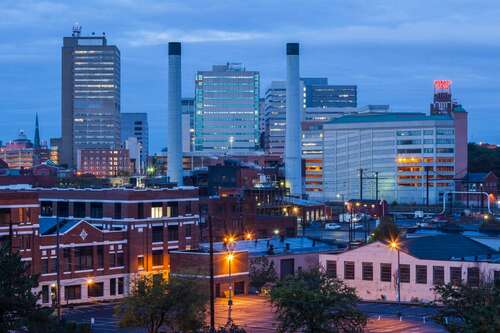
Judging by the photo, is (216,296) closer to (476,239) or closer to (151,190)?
(151,190)

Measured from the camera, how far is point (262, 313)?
2549 inches

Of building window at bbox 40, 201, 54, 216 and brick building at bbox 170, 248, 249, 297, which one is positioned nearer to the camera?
brick building at bbox 170, 248, 249, 297

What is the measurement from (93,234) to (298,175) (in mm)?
112248

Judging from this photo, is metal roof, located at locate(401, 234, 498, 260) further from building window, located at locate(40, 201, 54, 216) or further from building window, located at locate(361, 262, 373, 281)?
building window, located at locate(40, 201, 54, 216)

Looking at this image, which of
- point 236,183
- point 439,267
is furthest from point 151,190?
point 236,183

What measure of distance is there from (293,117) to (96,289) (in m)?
109

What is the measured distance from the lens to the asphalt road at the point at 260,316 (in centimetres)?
5778

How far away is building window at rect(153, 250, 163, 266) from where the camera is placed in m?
80.0

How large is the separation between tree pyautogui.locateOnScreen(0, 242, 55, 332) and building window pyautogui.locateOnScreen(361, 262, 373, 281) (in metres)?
35.8

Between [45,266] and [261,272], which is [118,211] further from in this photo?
[261,272]

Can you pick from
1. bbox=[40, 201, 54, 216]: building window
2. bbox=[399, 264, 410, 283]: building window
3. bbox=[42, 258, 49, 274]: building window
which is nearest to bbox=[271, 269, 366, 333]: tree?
bbox=[399, 264, 410, 283]: building window

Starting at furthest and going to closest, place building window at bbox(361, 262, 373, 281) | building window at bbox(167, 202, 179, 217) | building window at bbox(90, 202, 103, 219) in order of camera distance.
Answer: building window at bbox(167, 202, 179, 217), building window at bbox(90, 202, 103, 219), building window at bbox(361, 262, 373, 281)

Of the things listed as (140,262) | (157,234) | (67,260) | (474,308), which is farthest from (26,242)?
(474,308)

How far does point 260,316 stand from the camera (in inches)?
2498
